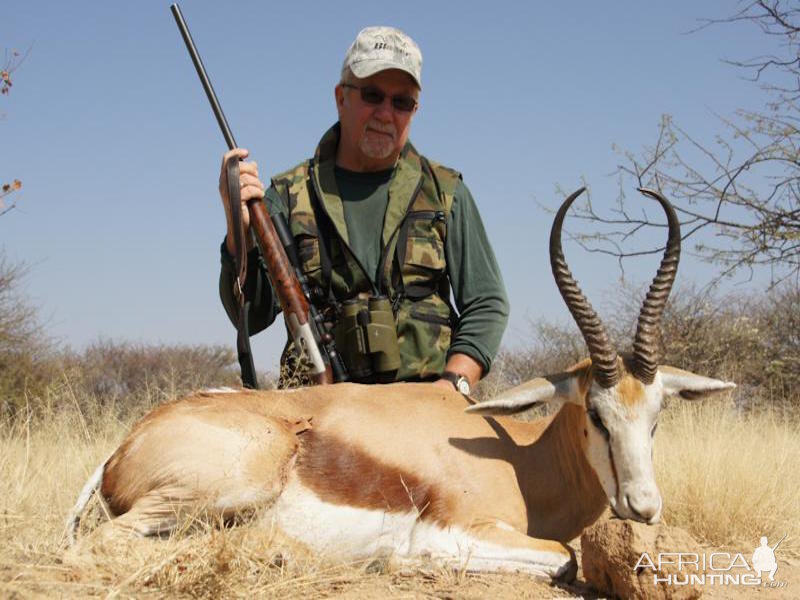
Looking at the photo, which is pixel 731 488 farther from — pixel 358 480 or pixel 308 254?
pixel 308 254

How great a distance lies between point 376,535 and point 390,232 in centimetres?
201

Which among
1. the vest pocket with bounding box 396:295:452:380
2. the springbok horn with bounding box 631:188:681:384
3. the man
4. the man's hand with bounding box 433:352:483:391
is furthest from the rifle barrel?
the springbok horn with bounding box 631:188:681:384

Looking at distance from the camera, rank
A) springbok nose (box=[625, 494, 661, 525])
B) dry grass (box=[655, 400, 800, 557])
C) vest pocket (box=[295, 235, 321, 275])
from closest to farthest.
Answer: springbok nose (box=[625, 494, 661, 525])
dry grass (box=[655, 400, 800, 557])
vest pocket (box=[295, 235, 321, 275])

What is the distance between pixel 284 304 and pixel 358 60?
1598 mm

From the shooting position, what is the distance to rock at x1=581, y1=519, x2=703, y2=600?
11.0ft

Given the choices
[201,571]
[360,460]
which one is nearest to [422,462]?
[360,460]

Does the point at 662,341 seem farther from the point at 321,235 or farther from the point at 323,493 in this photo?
the point at 323,493

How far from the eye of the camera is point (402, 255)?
5344 millimetres

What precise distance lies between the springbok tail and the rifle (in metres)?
1.42

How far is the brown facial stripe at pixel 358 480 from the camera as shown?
3.96 metres

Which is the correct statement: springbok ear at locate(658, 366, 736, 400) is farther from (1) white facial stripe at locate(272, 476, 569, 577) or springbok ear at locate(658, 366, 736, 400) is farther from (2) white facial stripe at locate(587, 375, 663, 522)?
(1) white facial stripe at locate(272, 476, 569, 577)

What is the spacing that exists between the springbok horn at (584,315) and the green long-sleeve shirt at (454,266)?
1073 millimetres

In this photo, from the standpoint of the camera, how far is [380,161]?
5.74 metres

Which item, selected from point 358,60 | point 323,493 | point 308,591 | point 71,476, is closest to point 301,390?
point 323,493
